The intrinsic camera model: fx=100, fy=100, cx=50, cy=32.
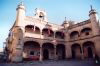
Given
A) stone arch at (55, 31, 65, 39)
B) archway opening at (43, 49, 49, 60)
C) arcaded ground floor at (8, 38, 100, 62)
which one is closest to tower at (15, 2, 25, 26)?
arcaded ground floor at (8, 38, 100, 62)

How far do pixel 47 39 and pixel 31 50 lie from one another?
4367 millimetres

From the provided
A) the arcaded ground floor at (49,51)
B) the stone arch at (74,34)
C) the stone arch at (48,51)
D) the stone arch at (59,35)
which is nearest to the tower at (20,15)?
the arcaded ground floor at (49,51)

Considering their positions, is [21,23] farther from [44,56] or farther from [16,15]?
[44,56]

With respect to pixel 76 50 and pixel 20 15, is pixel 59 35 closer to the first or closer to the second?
pixel 76 50

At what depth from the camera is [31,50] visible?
22.0 m

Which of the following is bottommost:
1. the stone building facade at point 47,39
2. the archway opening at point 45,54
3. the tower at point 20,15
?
the archway opening at point 45,54

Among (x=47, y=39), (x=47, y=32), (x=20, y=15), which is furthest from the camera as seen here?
(x=47, y=32)

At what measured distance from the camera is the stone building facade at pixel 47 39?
1936 centimetres

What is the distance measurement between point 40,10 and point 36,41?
44.1 feet

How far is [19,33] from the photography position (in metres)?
19.2

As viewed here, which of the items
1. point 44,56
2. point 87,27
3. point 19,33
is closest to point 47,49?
point 44,56

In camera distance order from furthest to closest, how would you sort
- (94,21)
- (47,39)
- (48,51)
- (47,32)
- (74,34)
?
(74,34) → (48,51) → (47,32) → (47,39) → (94,21)

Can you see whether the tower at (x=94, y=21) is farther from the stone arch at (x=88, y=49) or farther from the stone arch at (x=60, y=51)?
the stone arch at (x=60, y=51)

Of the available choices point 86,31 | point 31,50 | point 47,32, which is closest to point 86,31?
point 86,31
